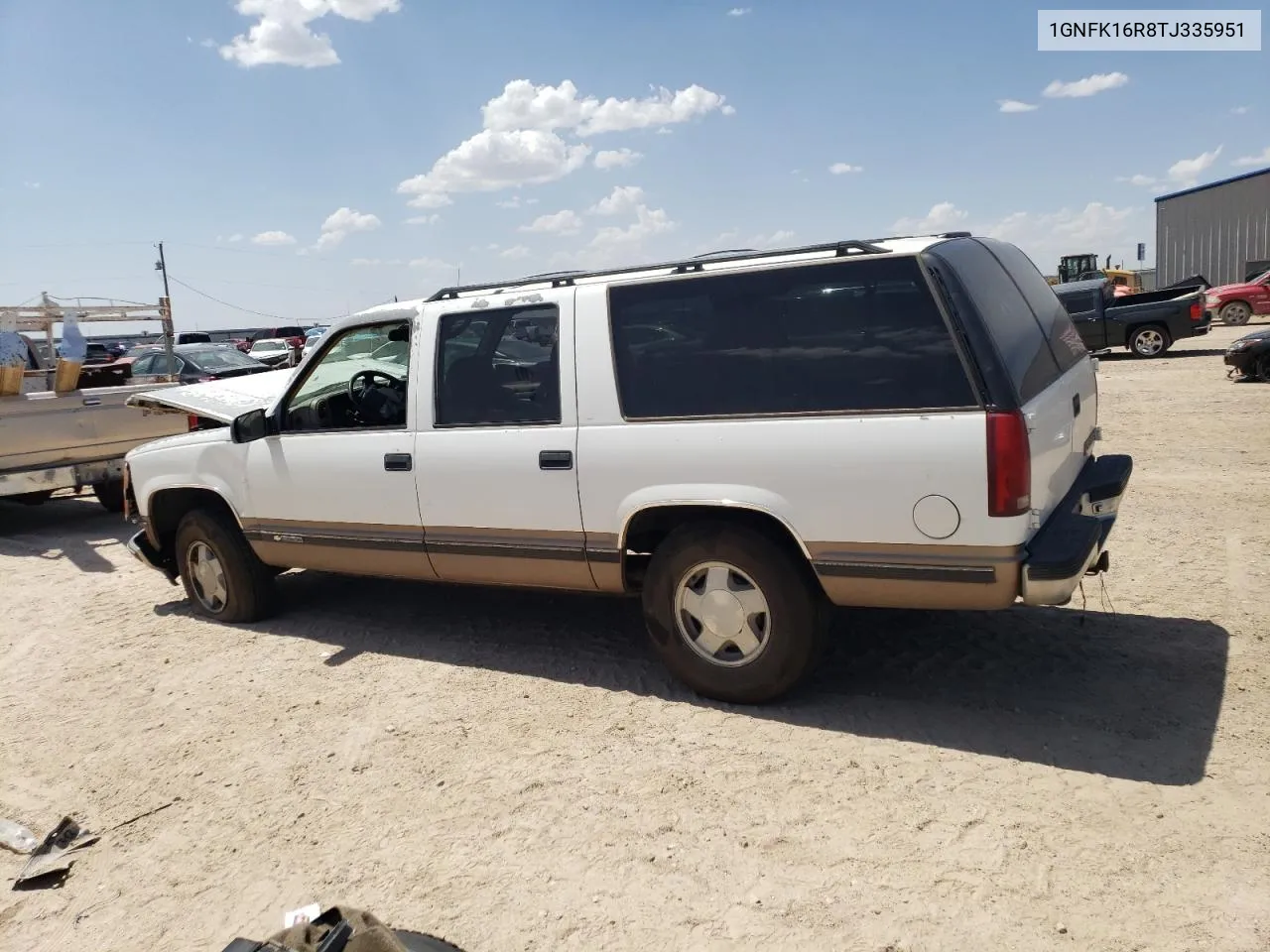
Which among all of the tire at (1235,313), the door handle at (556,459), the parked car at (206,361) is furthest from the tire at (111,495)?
the tire at (1235,313)

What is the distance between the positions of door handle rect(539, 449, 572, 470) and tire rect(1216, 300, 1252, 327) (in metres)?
27.5

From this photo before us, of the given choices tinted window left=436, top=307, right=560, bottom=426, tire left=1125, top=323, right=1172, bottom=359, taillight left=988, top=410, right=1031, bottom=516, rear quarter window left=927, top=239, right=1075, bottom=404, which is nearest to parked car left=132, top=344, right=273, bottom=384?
tinted window left=436, top=307, right=560, bottom=426

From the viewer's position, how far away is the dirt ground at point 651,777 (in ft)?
9.59

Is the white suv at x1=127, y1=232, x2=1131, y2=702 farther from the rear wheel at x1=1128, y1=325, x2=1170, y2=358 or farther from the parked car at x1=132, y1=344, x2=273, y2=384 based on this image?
the rear wheel at x1=1128, y1=325, x2=1170, y2=358

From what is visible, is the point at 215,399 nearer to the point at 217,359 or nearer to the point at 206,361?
the point at 206,361

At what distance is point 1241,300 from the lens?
84.5 ft

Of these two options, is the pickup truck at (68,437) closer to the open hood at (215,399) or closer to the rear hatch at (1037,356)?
the open hood at (215,399)

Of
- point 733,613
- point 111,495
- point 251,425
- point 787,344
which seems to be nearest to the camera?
point 787,344

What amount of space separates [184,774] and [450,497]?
1.71 m

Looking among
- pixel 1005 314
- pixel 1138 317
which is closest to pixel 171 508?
pixel 1005 314

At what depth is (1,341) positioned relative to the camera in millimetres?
10836

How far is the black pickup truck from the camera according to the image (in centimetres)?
1884

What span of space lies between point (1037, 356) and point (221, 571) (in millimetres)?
4881

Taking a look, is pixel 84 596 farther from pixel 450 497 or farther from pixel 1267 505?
pixel 1267 505
